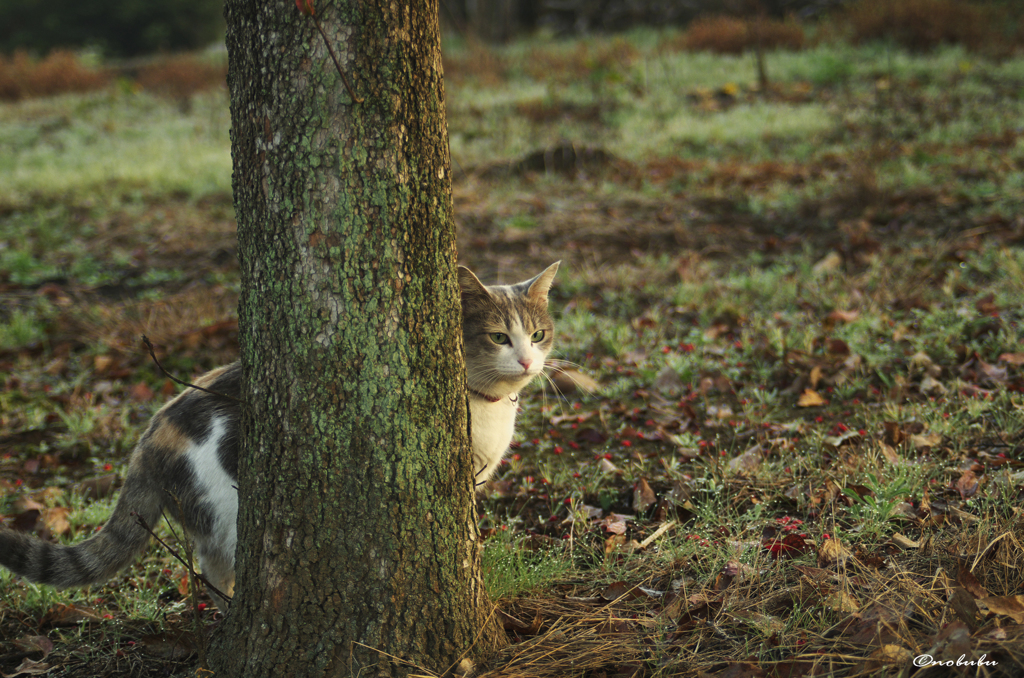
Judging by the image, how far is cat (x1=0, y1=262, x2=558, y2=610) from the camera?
233 cm

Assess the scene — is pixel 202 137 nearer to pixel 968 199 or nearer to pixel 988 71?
pixel 968 199

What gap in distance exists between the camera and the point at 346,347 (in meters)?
1.83

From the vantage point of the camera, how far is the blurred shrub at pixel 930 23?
12930 mm

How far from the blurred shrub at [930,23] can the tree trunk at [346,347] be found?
14726mm

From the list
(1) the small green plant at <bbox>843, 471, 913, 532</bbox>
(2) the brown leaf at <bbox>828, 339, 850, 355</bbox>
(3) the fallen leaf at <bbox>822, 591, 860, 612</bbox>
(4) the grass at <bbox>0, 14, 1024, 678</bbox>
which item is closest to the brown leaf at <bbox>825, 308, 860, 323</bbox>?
(4) the grass at <bbox>0, 14, 1024, 678</bbox>

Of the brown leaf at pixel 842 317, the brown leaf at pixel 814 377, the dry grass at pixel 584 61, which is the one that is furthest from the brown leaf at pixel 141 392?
the dry grass at pixel 584 61

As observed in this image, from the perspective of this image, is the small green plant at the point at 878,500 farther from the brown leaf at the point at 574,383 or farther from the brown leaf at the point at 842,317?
the brown leaf at the point at 842,317

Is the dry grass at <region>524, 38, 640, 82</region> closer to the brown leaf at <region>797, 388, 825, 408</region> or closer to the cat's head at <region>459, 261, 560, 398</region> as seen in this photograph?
the brown leaf at <region>797, 388, 825, 408</region>

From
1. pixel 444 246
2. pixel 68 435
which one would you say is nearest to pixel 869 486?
pixel 444 246

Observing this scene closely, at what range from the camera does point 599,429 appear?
153 inches

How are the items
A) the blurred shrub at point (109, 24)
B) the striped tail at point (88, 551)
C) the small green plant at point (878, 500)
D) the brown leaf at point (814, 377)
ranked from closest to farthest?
the striped tail at point (88, 551)
the small green plant at point (878, 500)
the brown leaf at point (814, 377)
the blurred shrub at point (109, 24)

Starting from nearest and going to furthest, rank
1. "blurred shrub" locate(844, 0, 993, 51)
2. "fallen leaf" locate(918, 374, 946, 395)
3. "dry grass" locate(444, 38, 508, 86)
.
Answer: "fallen leaf" locate(918, 374, 946, 395) → "blurred shrub" locate(844, 0, 993, 51) → "dry grass" locate(444, 38, 508, 86)

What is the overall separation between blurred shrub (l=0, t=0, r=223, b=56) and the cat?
74.1 ft

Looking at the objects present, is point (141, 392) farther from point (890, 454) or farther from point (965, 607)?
point (965, 607)
